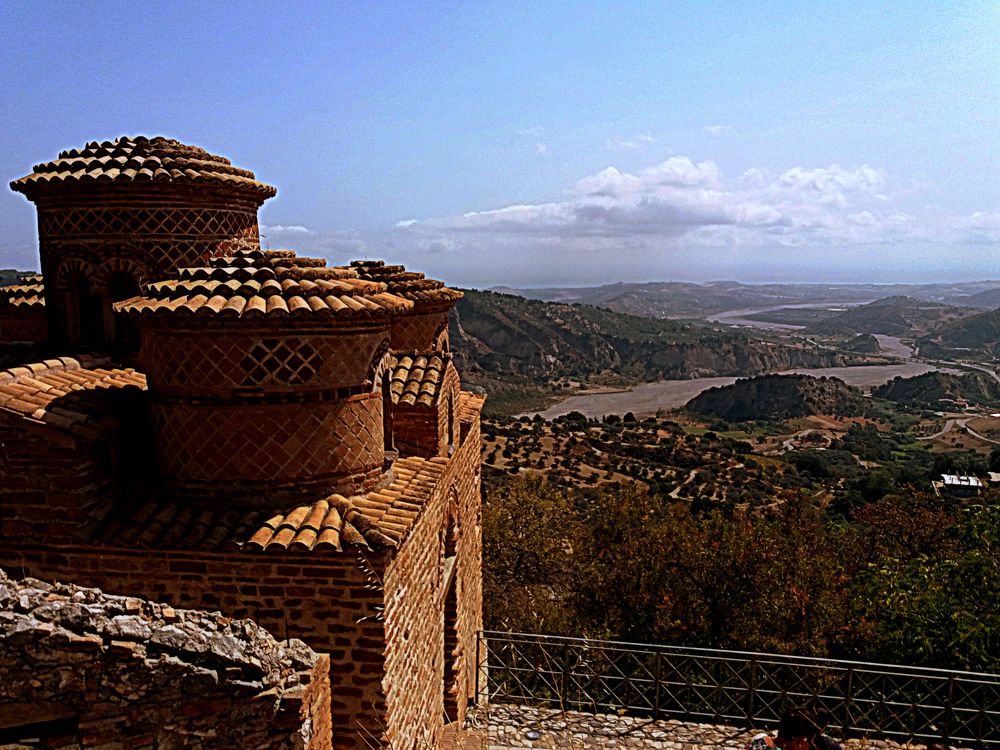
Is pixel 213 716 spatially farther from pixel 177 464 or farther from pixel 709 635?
pixel 709 635

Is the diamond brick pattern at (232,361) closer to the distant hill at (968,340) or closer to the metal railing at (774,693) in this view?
the metal railing at (774,693)

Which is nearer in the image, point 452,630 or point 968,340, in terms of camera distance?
point 452,630

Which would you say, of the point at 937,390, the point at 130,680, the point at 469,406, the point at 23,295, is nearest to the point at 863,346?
the point at 937,390

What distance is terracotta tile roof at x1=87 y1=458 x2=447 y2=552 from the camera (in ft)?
17.3

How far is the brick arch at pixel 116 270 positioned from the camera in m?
7.95

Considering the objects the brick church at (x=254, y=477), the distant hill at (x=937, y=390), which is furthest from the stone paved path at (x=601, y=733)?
the distant hill at (x=937, y=390)

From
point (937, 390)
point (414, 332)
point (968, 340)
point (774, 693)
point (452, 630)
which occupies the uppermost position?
point (414, 332)

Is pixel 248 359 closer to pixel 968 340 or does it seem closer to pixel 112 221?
pixel 112 221

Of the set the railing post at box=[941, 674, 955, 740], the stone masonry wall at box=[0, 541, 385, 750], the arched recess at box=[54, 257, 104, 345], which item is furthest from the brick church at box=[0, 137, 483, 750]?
the railing post at box=[941, 674, 955, 740]

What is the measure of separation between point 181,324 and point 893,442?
80590 mm

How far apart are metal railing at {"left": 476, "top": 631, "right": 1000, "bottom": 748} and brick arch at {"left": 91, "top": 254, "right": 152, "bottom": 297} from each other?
22.9ft

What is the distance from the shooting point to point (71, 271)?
26.2 feet

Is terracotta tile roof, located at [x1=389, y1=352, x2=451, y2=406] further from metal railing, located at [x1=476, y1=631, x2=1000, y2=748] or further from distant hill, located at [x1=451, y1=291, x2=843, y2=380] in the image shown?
distant hill, located at [x1=451, y1=291, x2=843, y2=380]

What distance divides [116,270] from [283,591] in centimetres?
461
